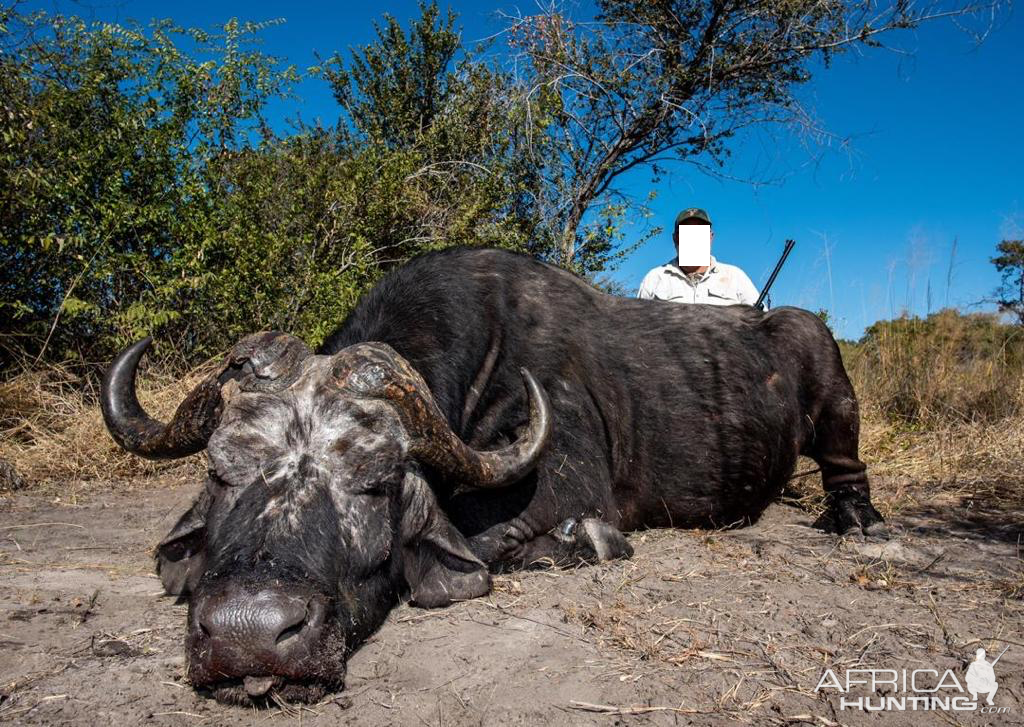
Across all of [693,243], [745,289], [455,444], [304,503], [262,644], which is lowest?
[262,644]

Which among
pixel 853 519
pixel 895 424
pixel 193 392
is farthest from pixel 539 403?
pixel 895 424

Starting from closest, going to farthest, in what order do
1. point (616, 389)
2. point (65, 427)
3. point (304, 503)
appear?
point (304, 503) < point (616, 389) < point (65, 427)

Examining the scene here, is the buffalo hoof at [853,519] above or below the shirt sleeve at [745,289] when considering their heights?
below

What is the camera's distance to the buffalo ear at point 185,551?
10.7ft

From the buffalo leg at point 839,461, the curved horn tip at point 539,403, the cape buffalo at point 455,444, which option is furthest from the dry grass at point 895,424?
the curved horn tip at point 539,403

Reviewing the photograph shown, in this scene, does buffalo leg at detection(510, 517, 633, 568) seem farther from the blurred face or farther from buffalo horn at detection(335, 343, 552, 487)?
the blurred face

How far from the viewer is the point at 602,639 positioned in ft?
9.58

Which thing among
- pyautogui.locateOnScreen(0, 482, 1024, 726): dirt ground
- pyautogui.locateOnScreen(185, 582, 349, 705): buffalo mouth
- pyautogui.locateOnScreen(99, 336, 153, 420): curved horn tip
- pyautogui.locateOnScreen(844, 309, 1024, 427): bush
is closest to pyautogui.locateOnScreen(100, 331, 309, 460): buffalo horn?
pyautogui.locateOnScreen(99, 336, 153, 420): curved horn tip

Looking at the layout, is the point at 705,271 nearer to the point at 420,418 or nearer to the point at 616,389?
the point at 616,389

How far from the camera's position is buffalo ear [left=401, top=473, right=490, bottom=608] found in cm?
319

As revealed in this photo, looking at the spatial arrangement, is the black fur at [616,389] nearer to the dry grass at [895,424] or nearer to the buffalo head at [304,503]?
the buffalo head at [304,503]

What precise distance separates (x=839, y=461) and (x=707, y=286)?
2540 mm

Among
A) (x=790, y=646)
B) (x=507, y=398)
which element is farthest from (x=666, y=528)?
(x=790, y=646)

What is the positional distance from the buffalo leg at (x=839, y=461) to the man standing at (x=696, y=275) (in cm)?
218
